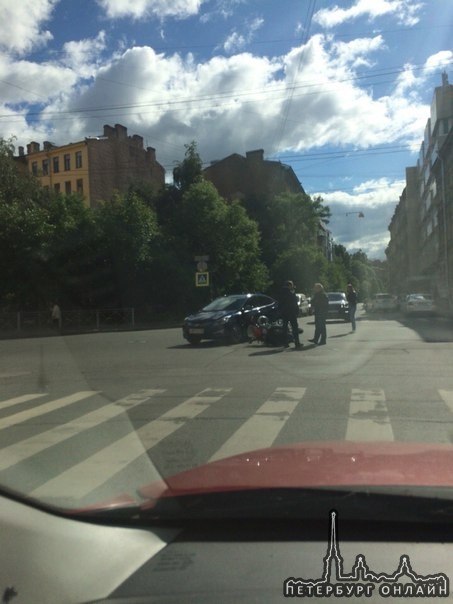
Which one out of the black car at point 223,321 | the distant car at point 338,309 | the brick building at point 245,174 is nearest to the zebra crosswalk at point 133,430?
the black car at point 223,321

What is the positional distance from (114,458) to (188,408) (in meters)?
2.66

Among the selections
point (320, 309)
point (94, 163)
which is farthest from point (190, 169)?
point (320, 309)

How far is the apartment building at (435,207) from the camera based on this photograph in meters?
54.2

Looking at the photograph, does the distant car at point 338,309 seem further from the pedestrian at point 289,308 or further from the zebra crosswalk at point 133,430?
the zebra crosswalk at point 133,430

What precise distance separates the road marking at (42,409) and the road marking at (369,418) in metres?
4.10

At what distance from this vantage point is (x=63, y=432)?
683cm

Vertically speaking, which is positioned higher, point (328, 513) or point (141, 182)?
point (141, 182)

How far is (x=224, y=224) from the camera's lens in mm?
38219

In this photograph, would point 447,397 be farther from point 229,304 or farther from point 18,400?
point 229,304

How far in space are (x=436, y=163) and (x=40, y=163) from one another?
138ft

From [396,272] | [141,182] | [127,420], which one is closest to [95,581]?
[127,420]

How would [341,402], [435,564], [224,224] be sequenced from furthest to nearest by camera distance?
→ 1. [224,224]
2. [341,402]
3. [435,564]

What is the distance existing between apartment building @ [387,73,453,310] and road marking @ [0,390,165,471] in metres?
37.4

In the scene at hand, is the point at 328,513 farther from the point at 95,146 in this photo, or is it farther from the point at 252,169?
the point at 252,169
